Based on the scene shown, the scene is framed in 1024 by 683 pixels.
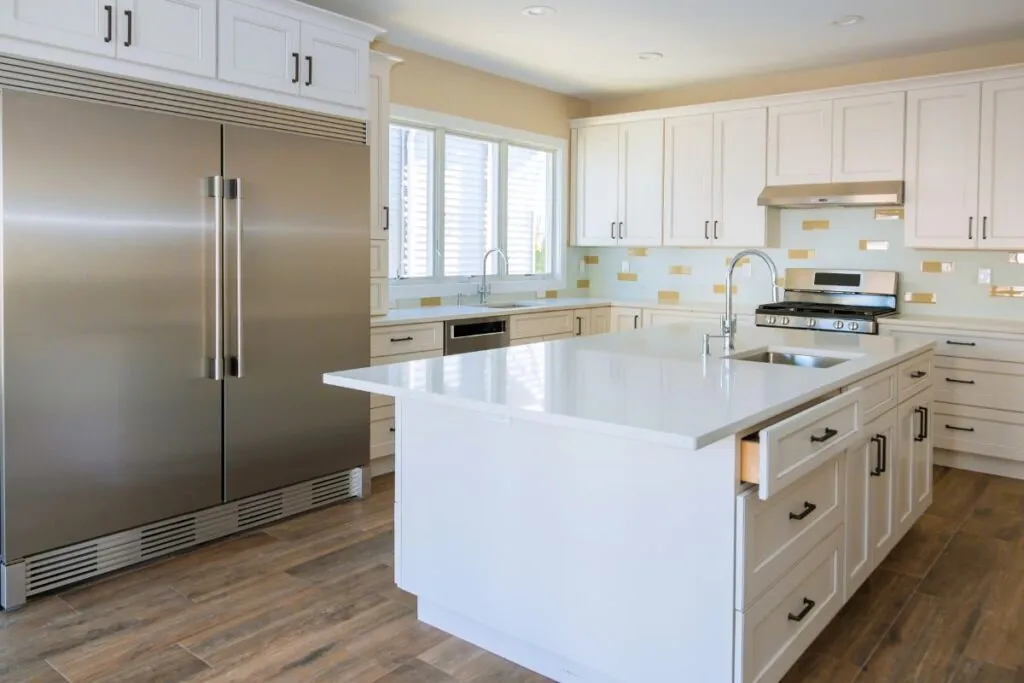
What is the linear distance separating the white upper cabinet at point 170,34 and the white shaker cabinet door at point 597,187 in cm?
346

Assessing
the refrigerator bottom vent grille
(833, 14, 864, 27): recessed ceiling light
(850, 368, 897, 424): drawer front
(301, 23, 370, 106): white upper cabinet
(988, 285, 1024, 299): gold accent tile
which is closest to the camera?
(850, 368, 897, 424): drawer front

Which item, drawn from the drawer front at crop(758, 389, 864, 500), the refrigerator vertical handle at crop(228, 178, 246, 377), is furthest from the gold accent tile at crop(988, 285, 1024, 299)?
the refrigerator vertical handle at crop(228, 178, 246, 377)

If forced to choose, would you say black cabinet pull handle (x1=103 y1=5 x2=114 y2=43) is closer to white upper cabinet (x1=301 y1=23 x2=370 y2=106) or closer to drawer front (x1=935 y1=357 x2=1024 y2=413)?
white upper cabinet (x1=301 y1=23 x2=370 y2=106)

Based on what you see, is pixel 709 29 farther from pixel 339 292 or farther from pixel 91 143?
pixel 91 143

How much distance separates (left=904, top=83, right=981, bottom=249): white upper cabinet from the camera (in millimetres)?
4586

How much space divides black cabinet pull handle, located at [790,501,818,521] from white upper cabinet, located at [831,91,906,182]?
331cm

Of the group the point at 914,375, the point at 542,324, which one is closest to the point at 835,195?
the point at 542,324

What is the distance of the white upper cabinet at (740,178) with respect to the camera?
5.36 metres

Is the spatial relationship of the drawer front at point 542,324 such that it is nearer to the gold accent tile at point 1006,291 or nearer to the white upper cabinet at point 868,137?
the white upper cabinet at point 868,137

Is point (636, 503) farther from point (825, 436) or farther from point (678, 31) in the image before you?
point (678, 31)

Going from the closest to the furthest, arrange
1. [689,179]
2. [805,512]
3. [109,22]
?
[805,512] < [109,22] < [689,179]

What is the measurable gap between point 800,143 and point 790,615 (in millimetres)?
3785

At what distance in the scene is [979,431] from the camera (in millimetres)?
4484

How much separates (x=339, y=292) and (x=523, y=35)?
194 cm
